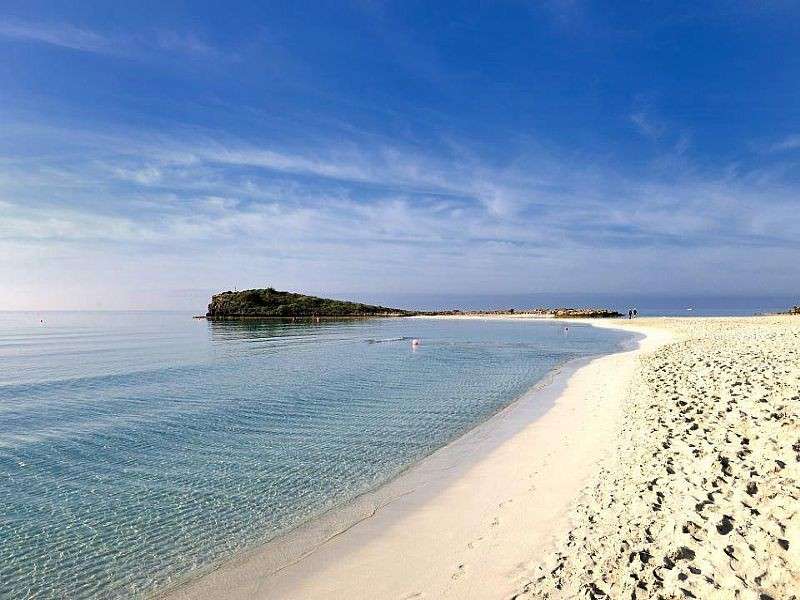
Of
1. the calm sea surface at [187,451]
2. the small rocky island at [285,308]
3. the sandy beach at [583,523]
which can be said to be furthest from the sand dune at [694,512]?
the small rocky island at [285,308]

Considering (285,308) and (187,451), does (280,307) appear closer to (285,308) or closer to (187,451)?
(285,308)

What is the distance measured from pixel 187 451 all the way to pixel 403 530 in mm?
6423

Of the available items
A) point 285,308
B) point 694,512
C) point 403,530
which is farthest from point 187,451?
point 285,308

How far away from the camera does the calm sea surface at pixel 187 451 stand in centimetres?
644

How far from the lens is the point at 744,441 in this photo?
8.17 m

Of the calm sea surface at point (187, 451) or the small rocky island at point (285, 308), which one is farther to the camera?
the small rocky island at point (285, 308)

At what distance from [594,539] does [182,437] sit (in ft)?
33.4

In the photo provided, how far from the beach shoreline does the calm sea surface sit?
43 cm

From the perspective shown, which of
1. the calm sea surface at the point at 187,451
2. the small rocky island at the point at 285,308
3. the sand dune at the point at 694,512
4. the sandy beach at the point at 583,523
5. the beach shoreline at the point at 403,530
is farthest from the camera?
the small rocky island at the point at 285,308

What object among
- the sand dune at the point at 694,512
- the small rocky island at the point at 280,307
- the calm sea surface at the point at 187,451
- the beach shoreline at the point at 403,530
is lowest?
the calm sea surface at the point at 187,451

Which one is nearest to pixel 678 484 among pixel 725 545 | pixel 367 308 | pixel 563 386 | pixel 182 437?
pixel 725 545

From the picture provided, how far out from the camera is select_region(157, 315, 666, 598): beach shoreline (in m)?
5.48

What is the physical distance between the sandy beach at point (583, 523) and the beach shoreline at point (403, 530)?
0.03 meters

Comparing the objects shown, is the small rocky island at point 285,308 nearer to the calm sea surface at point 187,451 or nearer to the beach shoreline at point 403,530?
the calm sea surface at point 187,451
